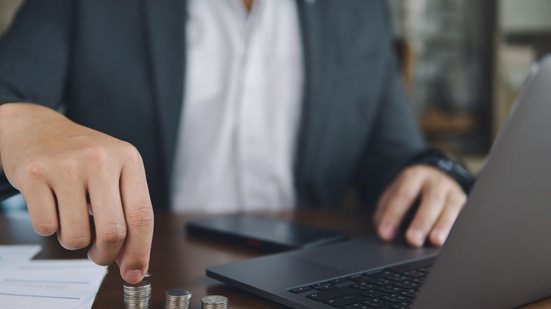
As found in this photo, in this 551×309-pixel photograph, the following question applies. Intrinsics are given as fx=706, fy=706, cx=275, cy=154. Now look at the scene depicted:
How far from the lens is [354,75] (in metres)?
1.27

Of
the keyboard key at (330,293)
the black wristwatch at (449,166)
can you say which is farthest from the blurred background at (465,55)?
the keyboard key at (330,293)

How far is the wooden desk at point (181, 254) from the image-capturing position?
0.60m

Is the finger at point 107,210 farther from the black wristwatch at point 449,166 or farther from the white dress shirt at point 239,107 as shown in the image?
the white dress shirt at point 239,107

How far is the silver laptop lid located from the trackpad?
7.4 inches

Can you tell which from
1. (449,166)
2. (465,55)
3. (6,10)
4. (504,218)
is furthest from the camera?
(465,55)

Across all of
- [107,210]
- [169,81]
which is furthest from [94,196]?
[169,81]

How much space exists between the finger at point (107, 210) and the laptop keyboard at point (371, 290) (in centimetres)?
16

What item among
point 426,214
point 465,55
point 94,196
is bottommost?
point 465,55

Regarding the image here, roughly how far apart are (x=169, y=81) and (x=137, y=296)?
62 cm

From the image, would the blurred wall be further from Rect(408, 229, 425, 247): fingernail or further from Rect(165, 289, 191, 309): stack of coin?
Rect(165, 289, 191, 309): stack of coin

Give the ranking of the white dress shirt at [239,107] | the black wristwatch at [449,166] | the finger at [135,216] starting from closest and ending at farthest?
the finger at [135,216] → the black wristwatch at [449,166] → the white dress shirt at [239,107]

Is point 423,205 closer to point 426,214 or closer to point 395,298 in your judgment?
point 426,214

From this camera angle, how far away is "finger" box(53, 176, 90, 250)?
51 centimetres

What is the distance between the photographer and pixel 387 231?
835 mm
